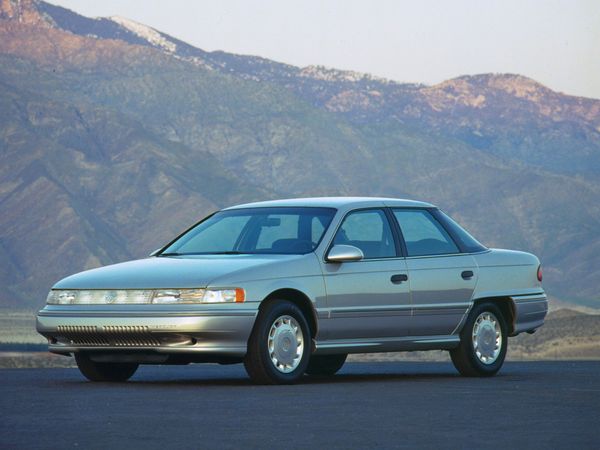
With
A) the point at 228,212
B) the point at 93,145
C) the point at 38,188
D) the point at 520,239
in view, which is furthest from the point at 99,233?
the point at 228,212

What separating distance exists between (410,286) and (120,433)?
17.4 ft

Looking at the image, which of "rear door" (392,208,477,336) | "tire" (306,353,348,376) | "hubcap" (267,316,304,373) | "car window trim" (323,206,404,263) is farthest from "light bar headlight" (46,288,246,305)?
"tire" (306,353,348,376)

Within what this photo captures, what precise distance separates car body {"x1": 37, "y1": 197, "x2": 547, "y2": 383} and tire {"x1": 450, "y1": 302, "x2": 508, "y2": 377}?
0.5 inches

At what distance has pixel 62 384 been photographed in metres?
12.8

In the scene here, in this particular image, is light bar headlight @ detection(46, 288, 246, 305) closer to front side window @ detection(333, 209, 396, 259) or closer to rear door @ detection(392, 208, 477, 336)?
front side window @ detection(333, 209, 396, 259)

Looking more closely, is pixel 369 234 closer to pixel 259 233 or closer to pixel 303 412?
pixel 259 233

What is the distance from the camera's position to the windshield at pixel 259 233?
13148mm

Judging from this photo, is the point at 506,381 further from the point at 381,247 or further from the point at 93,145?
the point at 93,145

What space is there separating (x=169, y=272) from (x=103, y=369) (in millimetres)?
1381

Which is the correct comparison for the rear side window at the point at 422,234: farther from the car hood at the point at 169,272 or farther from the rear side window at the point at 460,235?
the car hood at the point at 169,272

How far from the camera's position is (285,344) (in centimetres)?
1243

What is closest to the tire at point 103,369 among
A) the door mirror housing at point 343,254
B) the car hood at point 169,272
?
the car hood at point 169,272

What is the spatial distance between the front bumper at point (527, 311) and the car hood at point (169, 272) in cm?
289

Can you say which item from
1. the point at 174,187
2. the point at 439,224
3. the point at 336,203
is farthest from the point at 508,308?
the point at 174,187
